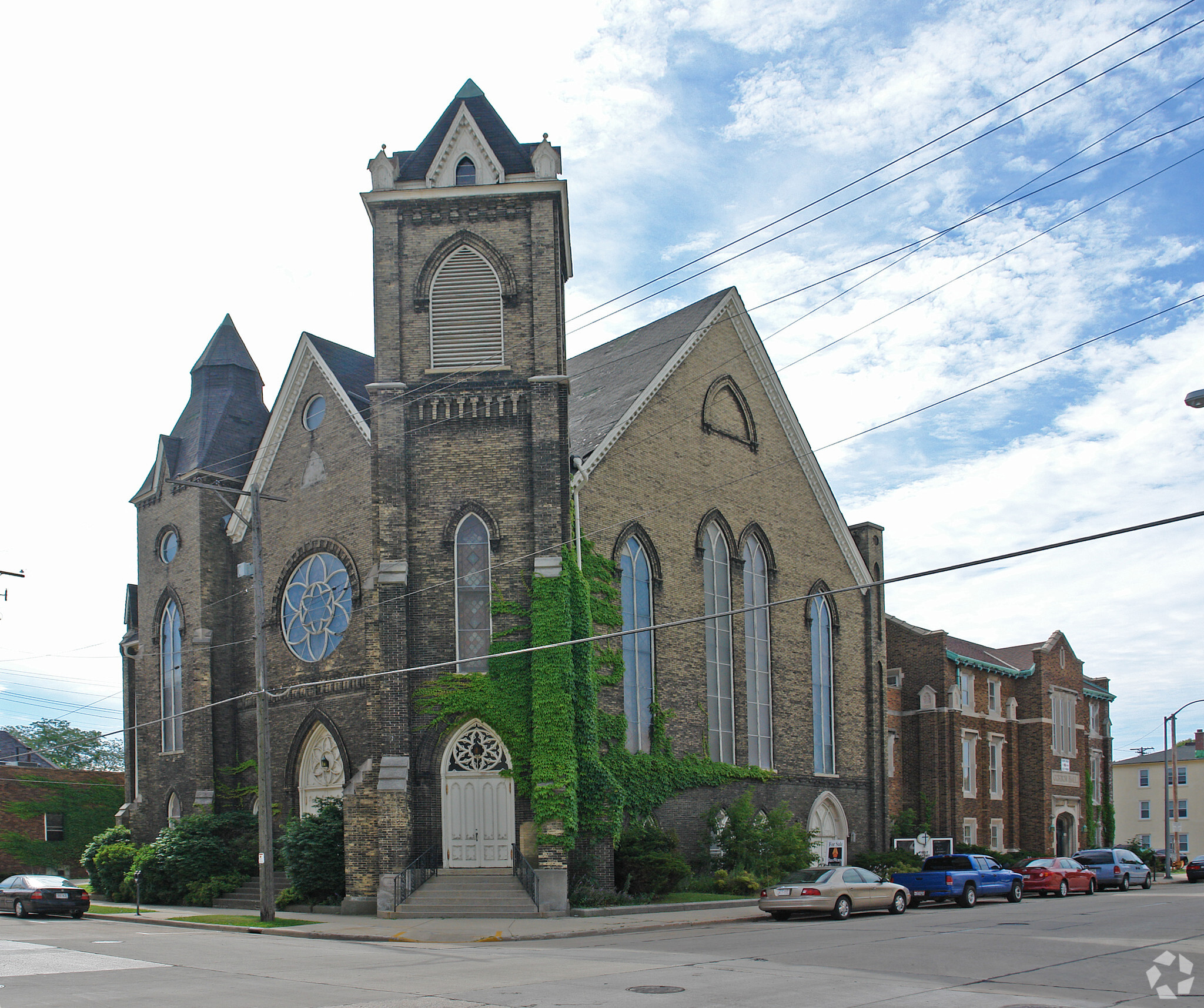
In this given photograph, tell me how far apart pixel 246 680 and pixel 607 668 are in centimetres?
1114

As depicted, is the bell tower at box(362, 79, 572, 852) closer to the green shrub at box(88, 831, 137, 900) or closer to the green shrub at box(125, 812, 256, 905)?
the green shrub at box(125, 812, 256, 905)

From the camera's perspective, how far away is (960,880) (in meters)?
27.3

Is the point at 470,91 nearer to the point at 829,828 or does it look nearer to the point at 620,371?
the point at 620,371

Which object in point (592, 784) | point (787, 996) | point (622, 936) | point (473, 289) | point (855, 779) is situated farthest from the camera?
point (855, 779)

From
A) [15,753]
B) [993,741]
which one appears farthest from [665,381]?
[15,753]

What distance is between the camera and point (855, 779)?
36094 mm

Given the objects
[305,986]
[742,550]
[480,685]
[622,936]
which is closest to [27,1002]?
[305,986]

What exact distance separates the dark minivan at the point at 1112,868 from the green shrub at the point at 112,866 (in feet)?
91.9

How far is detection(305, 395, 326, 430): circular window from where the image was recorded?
31125mm

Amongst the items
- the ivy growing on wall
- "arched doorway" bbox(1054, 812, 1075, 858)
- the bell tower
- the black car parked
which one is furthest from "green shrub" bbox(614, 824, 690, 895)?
"arched doorway" bbox(1054, 812, 1075, 858)

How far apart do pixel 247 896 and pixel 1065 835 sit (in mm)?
36059

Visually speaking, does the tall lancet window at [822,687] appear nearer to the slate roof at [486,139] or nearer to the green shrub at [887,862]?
the green shrub at [887,862]

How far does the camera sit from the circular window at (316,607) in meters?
29.4

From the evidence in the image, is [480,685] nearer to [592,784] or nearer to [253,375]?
[592,784]
